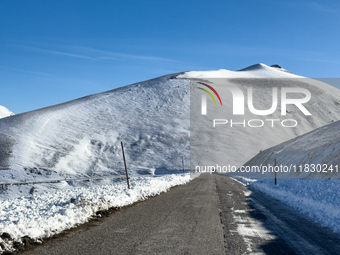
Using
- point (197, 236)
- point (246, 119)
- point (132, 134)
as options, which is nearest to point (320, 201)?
point (197, 236)

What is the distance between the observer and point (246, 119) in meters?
91.9

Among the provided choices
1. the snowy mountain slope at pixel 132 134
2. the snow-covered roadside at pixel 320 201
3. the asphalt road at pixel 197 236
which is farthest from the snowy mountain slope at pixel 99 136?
the asphalt road at pixel 197 236

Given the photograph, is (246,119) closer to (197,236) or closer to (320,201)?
(320,201)

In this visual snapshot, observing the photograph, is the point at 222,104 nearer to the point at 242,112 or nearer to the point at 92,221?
the point at 242,112

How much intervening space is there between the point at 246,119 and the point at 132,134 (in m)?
38.8

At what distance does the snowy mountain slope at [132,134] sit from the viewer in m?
62.0

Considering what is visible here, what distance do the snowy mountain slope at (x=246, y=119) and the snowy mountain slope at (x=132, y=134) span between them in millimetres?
321

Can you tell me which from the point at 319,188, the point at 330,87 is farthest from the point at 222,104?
the point at 319,188

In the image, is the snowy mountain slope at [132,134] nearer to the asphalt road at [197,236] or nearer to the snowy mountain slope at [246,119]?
the snowy mountain slope at [246,119]

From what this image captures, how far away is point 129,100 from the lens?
3939 inches

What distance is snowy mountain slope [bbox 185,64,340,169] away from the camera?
74.5 metres

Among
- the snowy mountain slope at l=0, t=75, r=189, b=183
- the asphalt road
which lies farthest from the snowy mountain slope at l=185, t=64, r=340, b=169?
the asphalt road

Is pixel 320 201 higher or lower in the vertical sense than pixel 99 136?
lower

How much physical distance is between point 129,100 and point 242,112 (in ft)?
133
